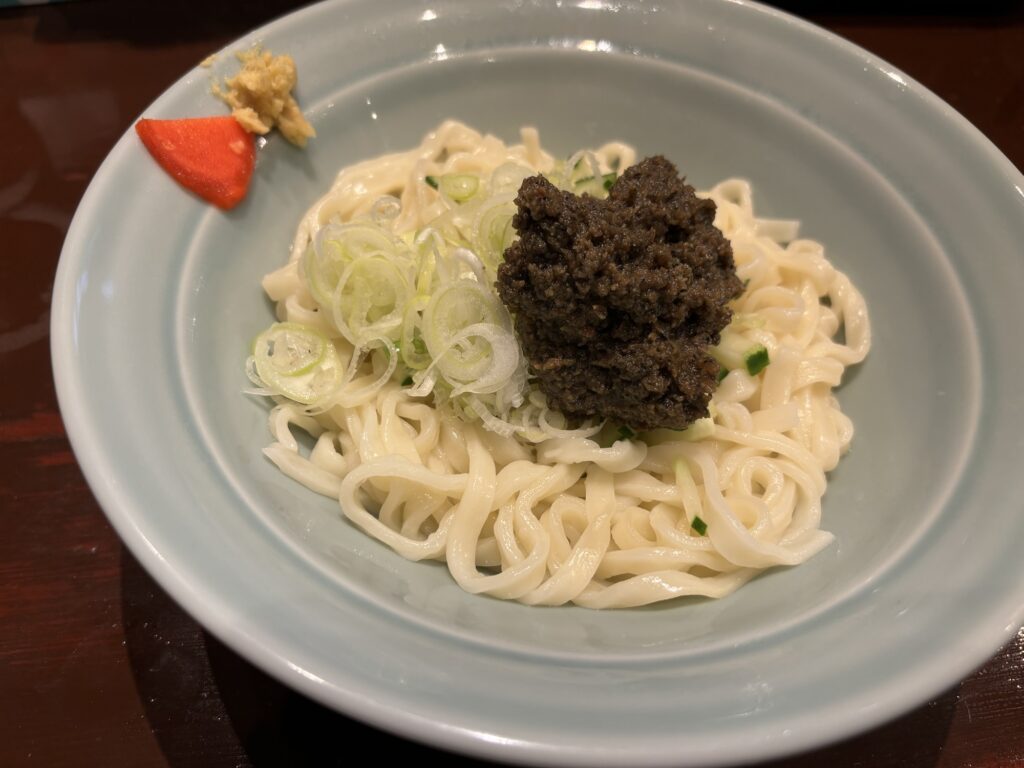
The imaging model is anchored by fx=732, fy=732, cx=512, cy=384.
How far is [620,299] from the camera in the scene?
2.34 m

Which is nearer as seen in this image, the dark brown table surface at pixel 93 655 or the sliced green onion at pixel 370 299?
the dark brown table surface at pixel 93 655

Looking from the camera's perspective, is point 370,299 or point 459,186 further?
point 459,186

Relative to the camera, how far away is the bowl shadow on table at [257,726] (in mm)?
2246

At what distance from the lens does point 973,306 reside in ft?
8.88

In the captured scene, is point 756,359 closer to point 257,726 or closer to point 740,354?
point 740,354

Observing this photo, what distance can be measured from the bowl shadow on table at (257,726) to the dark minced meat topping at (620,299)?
3.88 ft

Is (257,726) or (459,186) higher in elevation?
(459,186)

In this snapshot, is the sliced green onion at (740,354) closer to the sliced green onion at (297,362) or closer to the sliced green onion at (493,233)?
the sliced green onion at (493,233)

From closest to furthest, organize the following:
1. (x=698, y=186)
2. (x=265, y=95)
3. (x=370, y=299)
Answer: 1. (x=370, y=299)
2. (x=265, y=95)
3. (x=698, y=186)

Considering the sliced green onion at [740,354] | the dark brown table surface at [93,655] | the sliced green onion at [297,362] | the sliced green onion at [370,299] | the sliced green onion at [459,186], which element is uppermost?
the sliced green onion at [459,186]

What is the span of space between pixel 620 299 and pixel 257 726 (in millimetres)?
1760

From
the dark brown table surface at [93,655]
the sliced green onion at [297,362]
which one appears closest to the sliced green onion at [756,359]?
the dark brown table surface at [93,655]

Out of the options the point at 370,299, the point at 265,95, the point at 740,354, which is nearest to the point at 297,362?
the point at 370,299

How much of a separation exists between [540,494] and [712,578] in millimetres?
653
